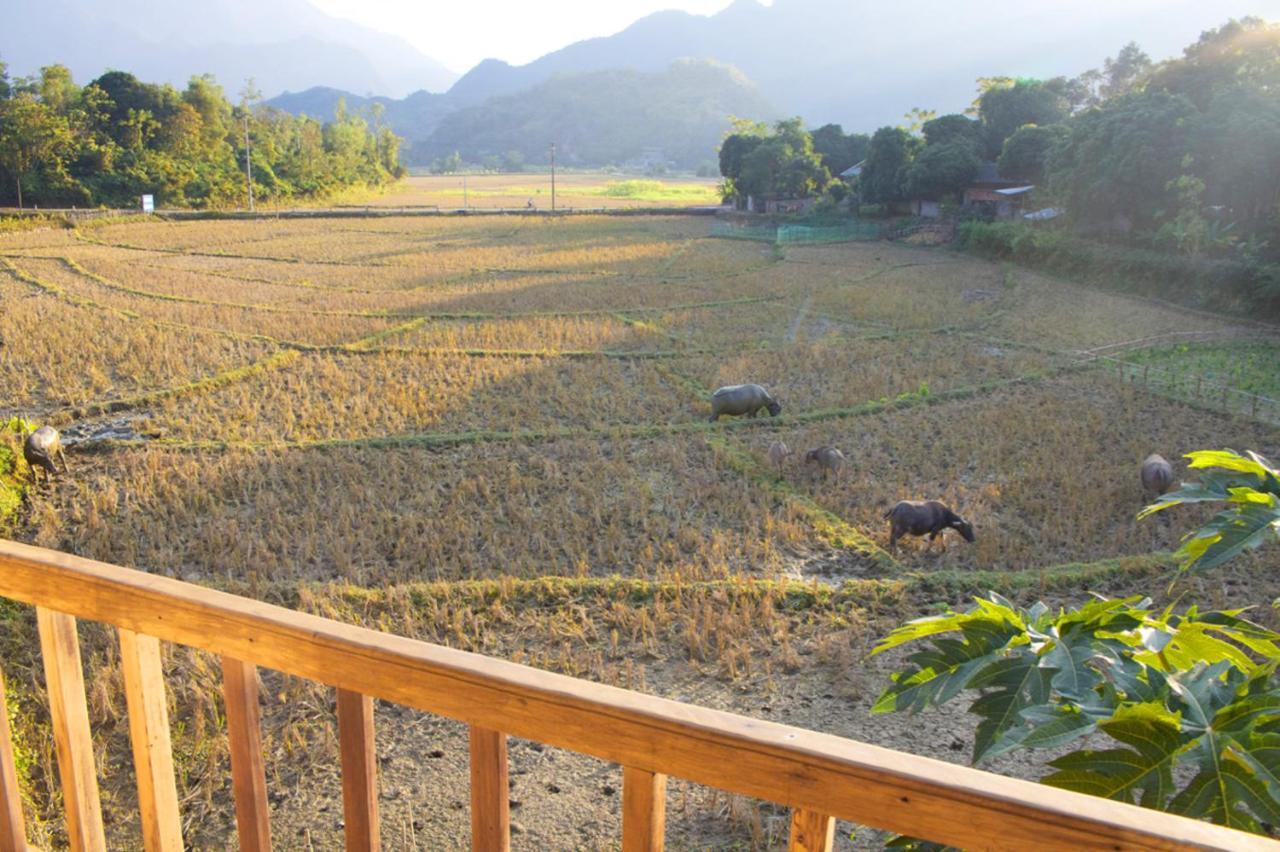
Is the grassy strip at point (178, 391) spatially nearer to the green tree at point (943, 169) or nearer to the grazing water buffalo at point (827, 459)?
the grazing water buffalo at point (827, 459)

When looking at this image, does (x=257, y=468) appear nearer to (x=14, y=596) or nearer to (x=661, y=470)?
(x=661, y=470)

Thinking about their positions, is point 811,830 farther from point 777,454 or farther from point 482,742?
point 777,454

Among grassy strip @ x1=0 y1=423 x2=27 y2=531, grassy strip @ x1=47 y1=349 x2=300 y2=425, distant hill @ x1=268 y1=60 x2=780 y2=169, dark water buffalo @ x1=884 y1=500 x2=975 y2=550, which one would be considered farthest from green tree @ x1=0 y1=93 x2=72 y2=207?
distant hill @ x1=268 y1=60 x2=780 y2=169

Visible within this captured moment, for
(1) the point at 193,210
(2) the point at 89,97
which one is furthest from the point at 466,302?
(2) the point at 89,97

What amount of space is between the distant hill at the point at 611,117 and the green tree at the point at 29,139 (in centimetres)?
11337

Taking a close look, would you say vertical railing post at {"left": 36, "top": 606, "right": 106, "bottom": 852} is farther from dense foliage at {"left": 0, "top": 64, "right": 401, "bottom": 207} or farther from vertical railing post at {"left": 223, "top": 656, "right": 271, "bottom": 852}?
dense foliage at {"left": 0, "top": 64, "right": 401, "bottom": 207}

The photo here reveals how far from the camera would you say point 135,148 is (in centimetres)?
4409

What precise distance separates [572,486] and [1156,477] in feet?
18.0

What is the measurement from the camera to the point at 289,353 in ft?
48.7

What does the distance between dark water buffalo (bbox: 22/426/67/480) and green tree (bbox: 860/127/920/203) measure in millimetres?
33516

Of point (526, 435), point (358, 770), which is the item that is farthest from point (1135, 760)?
point (526, 435)

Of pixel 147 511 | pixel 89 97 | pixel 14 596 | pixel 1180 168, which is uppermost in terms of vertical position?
pixel 89 97

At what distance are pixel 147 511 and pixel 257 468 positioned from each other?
4.11ft

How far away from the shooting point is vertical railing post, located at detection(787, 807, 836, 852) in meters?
1.44
